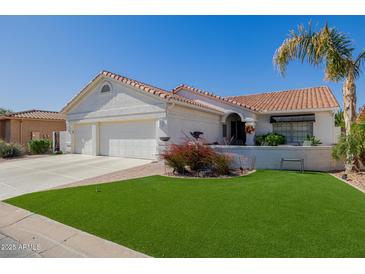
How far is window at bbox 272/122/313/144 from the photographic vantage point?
62.5 ft

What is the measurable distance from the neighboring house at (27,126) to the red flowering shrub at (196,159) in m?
24.0

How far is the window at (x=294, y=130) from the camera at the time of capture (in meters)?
19.0

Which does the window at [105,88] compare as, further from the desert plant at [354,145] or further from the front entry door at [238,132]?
the desert plant at [354,145]

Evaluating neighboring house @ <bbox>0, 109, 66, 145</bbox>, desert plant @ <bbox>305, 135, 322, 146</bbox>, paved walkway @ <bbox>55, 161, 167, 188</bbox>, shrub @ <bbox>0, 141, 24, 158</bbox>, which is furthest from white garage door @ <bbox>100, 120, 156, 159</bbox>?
neighboring house @ <bbox>0, 109, 66, 145</bbox>

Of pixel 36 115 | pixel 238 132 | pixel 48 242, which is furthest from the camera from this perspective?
pixel 36 115

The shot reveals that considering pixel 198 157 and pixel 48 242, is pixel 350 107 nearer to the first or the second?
pixel 198 157

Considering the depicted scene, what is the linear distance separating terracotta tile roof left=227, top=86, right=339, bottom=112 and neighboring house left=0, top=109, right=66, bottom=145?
23970 millimetres

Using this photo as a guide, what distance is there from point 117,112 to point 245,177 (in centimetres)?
1098

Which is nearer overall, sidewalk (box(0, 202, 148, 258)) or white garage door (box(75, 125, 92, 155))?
sidewalk (box(0, 202, 148, 258))

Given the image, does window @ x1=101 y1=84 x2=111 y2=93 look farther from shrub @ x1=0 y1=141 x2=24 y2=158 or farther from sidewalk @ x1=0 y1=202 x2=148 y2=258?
sidewalk @ x1=0 y1=202 x2=148 y2=258

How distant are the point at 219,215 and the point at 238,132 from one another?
54.9 feet

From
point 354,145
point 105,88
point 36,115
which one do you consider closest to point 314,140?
point 354,145

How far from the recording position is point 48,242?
465 centimetres

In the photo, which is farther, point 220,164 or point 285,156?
point 285,156
